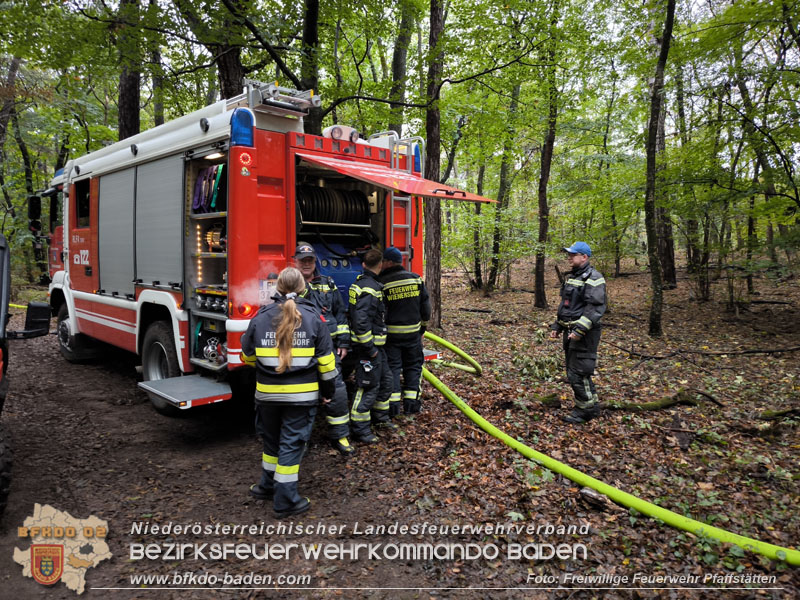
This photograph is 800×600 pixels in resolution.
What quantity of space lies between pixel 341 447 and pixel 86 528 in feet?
7.12

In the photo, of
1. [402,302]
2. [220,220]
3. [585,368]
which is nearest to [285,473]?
[402,302]

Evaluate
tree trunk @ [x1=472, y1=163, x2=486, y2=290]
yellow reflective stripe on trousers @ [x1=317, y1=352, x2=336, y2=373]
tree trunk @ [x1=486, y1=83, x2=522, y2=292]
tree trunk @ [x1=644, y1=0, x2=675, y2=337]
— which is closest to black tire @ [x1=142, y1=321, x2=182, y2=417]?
yellow reflective stripe on trousers @ [x1=317, y1=352, x2=336, y2=373]

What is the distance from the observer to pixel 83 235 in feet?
23.9

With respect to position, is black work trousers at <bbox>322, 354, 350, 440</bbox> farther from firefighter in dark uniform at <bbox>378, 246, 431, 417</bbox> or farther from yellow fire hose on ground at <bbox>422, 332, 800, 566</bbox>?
yellow fire hose on ground at <bbox>422, 332, 800, 566</bbox>

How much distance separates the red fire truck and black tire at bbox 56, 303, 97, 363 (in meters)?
0.92

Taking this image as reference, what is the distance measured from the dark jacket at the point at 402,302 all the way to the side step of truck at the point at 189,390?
75.6 inches

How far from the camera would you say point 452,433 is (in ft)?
16.8

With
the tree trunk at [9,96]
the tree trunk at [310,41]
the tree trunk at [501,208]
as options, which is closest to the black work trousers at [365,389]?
the tree trunk at [310,41]

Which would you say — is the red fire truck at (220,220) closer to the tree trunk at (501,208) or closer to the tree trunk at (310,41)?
the tree trunk at (310,41)

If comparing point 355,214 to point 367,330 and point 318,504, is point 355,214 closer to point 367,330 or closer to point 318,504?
point 367,330

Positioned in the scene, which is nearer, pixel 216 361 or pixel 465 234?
pixel 216 361

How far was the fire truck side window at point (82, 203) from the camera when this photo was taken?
7316 mm

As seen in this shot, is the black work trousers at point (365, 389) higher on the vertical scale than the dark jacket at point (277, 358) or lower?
lower

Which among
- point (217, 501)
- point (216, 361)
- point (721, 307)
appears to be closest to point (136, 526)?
point (217, 501)
